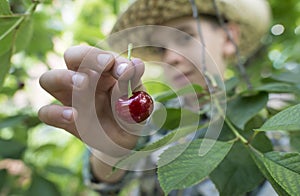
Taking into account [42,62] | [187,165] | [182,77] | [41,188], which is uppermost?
[187,165]

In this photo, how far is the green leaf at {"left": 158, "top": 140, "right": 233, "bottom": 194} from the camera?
1.24ft

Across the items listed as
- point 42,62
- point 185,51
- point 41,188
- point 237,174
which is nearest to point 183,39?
point 185,51

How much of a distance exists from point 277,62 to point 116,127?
0.57 metres

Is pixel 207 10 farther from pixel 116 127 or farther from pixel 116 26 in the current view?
pixel 116 127

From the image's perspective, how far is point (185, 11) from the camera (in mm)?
1138

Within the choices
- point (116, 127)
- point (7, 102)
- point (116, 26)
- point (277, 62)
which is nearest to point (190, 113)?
point (116, 127)

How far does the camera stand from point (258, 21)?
4.07ft

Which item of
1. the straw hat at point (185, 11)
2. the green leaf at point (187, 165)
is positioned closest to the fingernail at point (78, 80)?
the green leaf at point (187, 165)

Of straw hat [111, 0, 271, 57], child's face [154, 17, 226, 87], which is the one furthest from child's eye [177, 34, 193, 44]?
straw hat [111, 0, 271, 57]

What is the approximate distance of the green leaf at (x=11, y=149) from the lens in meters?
0.85

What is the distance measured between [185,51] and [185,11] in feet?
0.67

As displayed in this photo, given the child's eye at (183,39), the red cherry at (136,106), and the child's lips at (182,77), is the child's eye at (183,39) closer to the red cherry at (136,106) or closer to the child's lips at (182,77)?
the child's lips at (182,77)

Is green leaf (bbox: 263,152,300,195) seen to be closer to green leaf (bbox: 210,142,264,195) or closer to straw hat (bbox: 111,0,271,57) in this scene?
green leaf (bbox: 210,142,264,195)

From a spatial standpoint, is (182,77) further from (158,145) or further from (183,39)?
(158,145)
